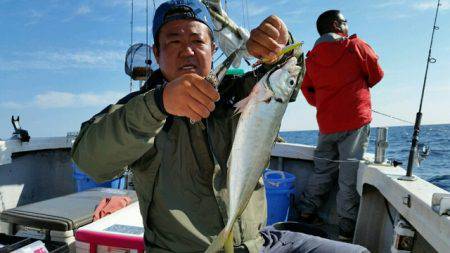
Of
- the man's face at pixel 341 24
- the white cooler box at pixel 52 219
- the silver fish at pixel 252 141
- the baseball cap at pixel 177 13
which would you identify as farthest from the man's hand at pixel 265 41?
the man's face at pixel 341 24

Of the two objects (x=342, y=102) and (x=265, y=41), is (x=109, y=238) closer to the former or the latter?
(x=265, y=41)

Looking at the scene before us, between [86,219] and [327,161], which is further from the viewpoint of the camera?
[327,161]

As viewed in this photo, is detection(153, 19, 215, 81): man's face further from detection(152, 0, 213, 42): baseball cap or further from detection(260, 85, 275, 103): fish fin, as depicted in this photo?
detection(260, 85, 275, 103): fish fin

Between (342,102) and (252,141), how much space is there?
3.40 meters

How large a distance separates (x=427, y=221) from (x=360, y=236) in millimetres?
1801

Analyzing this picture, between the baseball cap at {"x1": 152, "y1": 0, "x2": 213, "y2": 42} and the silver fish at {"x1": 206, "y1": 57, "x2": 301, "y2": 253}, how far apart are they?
35.2 inches

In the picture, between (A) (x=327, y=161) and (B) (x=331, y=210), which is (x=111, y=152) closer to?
(A) (x=327, y=161)

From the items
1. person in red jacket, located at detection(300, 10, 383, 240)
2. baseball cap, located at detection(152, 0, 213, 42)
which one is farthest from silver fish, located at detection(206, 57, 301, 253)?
person in red jacket, located at detection(300, 10, 383, 240)

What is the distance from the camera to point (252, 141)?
1636 millimetres

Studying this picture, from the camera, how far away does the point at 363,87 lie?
15.6 ft

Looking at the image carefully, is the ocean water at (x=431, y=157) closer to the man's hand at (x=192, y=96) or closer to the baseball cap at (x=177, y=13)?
the baseball cap at (x=177, y=13)

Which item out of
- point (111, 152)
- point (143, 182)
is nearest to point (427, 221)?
point (143, 182)

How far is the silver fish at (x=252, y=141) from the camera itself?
162cm

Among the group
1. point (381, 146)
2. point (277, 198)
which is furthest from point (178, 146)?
point (381, 146)
